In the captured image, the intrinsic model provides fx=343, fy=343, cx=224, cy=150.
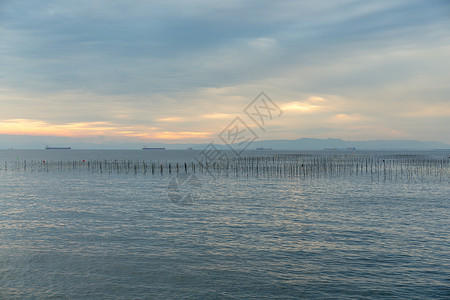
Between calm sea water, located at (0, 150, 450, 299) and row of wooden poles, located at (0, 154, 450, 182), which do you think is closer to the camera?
calm sea water, located at (0, 150, 450, 299)

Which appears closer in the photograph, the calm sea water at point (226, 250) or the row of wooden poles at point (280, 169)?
the calm sea water at point (226, 250)

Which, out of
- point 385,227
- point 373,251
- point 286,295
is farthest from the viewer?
point 385,227

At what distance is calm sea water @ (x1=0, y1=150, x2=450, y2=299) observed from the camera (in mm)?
16672

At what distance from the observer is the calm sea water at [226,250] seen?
1667 centimetres

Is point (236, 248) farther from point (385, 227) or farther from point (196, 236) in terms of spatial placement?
point (385, 227)

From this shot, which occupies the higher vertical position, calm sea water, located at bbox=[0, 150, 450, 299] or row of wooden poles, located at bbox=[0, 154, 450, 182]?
row of wooden poles, located at bbox=[0, 154, 450, 182]

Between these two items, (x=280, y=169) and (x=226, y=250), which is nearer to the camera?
(x=226, y=250)

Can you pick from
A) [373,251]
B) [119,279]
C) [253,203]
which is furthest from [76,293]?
[253,203]

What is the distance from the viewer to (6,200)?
4481 centimetres

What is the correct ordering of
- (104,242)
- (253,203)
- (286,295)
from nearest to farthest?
(286,295) → (104,242) → (253,203)

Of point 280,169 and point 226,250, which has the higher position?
point 280,169

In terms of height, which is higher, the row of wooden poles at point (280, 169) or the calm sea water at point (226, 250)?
the row of wooden poles at point (280, 169)

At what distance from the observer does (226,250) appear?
2223 cm

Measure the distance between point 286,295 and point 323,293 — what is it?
5.80 ft
